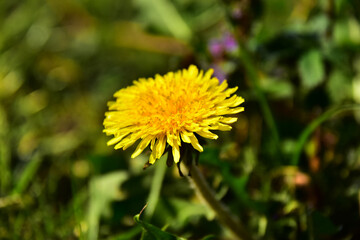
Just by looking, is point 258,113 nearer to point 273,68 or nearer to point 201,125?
point 273,68

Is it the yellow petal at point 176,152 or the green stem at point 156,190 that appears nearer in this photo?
the yellow petal at point 176,152

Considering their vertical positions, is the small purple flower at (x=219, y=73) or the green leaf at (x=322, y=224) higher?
the small purple flower at (x=219, y=73)

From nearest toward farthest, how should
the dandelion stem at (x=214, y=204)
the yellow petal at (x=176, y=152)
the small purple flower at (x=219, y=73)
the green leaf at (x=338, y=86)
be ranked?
the yellow petal at (x=176, y=152) < the dandelion stem at (x=214, y=204) < the green leaf at (x=338, y=86) < the small purple flower at (x=219, y=73)

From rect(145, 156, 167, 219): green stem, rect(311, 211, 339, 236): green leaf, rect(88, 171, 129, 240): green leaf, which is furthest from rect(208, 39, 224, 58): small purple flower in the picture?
rect(311, 211, 339, 236): green leaf

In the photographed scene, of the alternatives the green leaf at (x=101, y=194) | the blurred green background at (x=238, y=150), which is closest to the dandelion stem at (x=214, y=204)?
the blurred green background at (x=238, y=150)

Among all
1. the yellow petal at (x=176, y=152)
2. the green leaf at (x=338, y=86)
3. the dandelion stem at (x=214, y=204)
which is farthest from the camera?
the green leaf at (x=338, y=86)

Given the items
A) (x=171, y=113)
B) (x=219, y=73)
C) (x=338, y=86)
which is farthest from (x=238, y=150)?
(x=171, y=113)

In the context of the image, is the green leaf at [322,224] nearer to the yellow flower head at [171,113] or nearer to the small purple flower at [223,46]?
the yellow flower head at [171,113]
